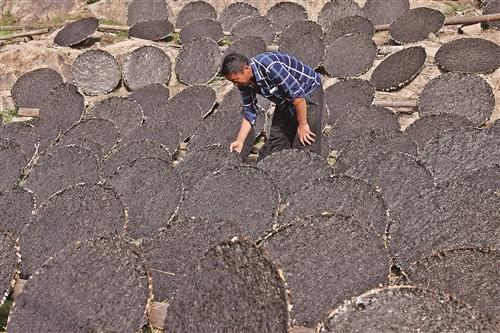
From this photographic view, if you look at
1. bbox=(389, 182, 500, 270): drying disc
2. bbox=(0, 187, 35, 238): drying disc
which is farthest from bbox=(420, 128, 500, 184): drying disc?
bbox=(0, 187, 35, 238): drying disc

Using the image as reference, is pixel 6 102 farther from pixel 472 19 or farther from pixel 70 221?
pixel 472 19

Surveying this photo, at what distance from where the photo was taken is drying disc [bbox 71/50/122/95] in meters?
9.73

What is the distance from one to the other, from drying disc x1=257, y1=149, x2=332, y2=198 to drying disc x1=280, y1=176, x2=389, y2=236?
52 cm

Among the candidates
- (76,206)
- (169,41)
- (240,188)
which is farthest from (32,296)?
(169,41)

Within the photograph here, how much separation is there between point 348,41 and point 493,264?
6154mm

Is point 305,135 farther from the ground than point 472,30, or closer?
farther from the ground

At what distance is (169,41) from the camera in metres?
11.3

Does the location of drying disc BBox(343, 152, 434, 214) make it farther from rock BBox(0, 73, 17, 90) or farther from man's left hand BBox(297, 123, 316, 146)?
rock BBox(0, 73, 17, 90)

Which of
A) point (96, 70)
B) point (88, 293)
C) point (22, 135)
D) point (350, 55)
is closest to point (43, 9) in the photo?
point (96, 70)

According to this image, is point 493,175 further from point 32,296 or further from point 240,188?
point 32,296

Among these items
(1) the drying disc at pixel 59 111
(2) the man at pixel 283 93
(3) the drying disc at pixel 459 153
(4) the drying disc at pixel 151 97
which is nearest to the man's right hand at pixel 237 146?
(2) the man at pixel 283 93

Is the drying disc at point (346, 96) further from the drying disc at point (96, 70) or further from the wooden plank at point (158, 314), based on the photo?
the wooden plank at point (158, 314)

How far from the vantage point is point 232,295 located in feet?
9.62

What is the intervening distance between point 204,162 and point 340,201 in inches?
73.0
